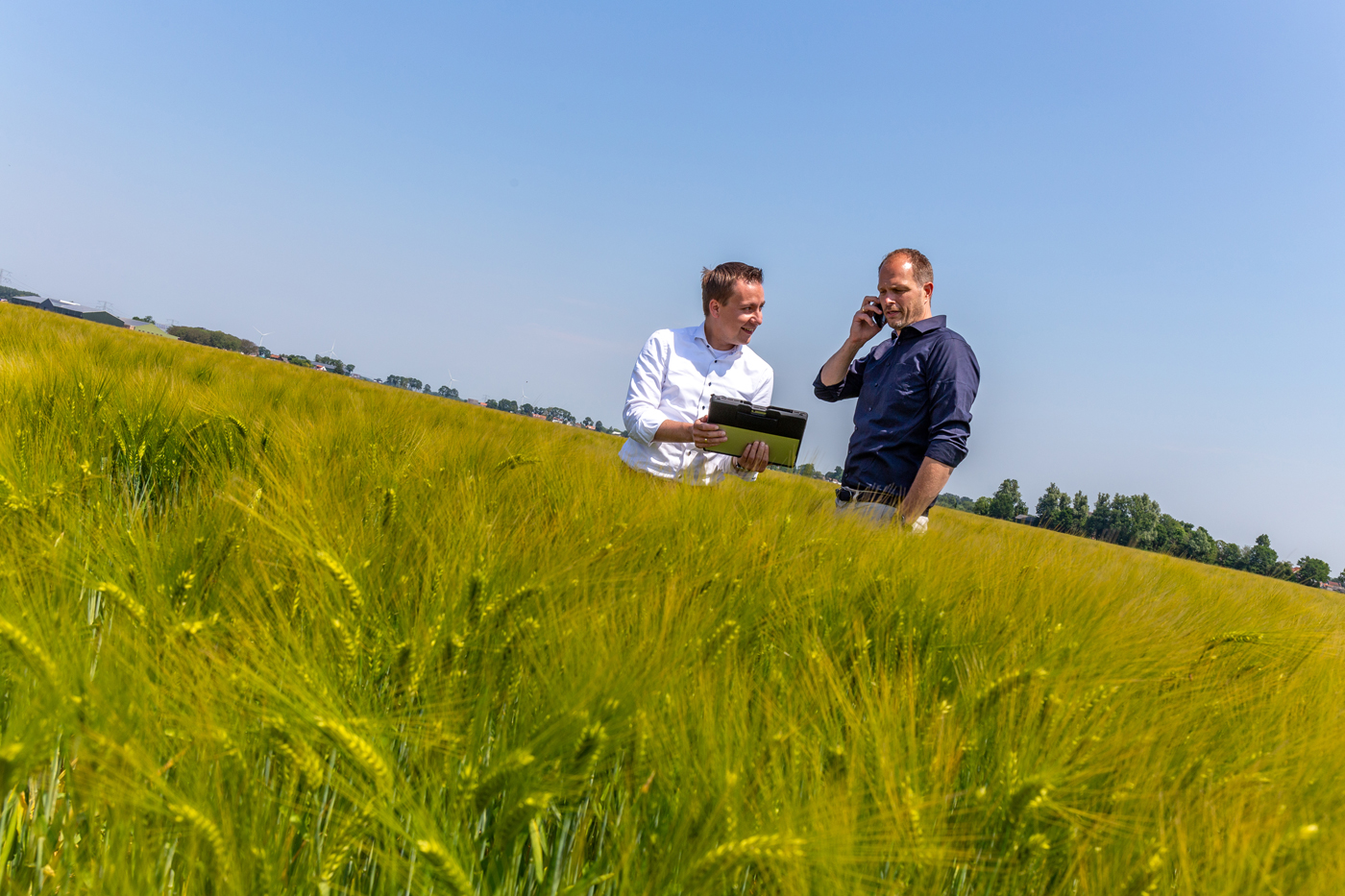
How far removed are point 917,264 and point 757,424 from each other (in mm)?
1062

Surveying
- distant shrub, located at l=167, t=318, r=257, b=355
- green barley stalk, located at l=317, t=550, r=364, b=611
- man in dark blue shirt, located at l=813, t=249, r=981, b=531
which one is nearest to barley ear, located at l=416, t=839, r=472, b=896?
green barley stalk, located at l=317, t=550, r=364, b=611

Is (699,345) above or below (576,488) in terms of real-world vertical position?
above

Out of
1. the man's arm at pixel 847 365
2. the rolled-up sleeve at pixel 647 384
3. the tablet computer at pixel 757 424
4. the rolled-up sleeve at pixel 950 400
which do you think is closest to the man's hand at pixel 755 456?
the tablet computer at pixel 757 424

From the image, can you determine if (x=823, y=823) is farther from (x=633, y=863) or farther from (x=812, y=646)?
(x=812, y=646)

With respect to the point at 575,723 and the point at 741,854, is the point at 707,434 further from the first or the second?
the point at 741,854

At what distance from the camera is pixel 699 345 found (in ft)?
10.1

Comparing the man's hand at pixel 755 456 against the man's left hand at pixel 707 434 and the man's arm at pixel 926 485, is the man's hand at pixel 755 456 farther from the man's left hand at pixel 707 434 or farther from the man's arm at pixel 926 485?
the man's arm at pixel 926 485

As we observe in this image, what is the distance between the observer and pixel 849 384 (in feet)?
10.5

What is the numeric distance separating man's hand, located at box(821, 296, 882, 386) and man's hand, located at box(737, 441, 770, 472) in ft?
2.71

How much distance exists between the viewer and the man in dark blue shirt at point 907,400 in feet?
7.74

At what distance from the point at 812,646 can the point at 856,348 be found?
7.88 ft

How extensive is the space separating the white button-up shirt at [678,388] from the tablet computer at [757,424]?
433mm

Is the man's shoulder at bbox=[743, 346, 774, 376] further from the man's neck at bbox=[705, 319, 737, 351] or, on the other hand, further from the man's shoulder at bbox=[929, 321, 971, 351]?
the man's shoulder at bbox=[929, 321, 971, 351]

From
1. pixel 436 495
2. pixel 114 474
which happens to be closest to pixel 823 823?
pixel 436 495
